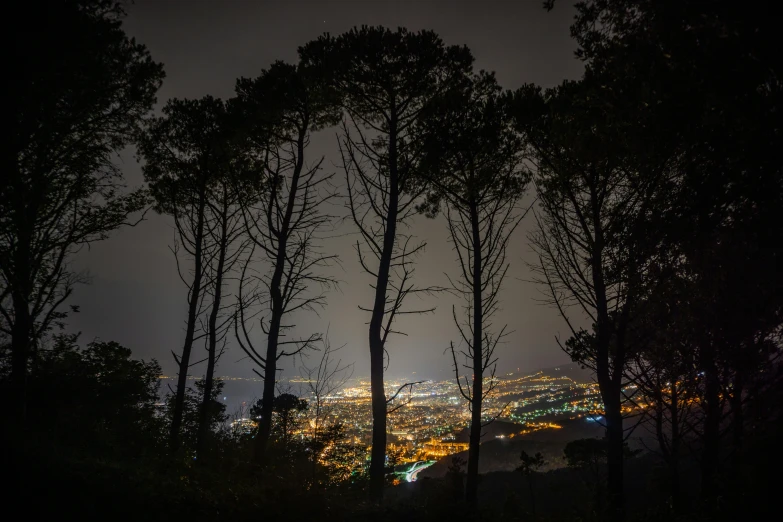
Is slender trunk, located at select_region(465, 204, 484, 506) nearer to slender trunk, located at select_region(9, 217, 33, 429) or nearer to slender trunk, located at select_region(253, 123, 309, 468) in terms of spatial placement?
slender trunk, located at select_region(253, 123, 309, 468)

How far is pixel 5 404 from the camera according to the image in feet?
29.2

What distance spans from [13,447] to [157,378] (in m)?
13.4

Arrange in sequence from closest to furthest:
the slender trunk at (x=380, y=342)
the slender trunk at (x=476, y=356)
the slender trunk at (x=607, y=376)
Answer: the slender trunk at (x=380, y=342), the slender trunk at (x=607, y=376), the slender trunk at (x=476, y=356)

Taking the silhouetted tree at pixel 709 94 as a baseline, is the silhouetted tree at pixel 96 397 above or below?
below

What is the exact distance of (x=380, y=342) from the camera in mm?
6781

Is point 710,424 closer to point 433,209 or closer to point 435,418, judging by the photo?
point 433,209

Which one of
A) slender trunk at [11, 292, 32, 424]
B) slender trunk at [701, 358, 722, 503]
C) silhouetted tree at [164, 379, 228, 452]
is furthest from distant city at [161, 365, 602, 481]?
slender trunk at [701, 358, 722, 503]

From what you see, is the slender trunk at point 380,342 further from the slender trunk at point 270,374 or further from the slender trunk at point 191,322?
the slender trunk at point 191,322

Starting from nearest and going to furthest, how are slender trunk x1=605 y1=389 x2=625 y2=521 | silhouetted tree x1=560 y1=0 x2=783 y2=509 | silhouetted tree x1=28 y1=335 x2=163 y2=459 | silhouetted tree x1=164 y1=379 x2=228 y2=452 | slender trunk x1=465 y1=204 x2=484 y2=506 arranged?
silhouetted tree x1=560 y1=0 x2=783 y2=509
slender trunk x1=605 y1=389 x2=625 y2=521
slender trunk x1=465 y1=204 x2=484 y2=506
silhouetted tree x1=28 y1=335 x2=163 y2=459
silhouetted tree x1=164 y1=379 x2=228 y2=452

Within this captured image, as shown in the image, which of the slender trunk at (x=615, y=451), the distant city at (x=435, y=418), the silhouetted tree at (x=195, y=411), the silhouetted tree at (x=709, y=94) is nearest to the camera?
the silhouetted tree at (x=709, y=94)

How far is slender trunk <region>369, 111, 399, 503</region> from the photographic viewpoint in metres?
6.31

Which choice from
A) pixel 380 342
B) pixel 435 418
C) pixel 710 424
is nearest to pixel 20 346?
pixel 380 342

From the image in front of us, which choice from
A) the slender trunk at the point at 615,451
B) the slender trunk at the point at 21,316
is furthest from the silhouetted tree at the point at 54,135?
the slender trunk at the point at 615,451

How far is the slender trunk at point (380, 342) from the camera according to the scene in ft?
20.7
